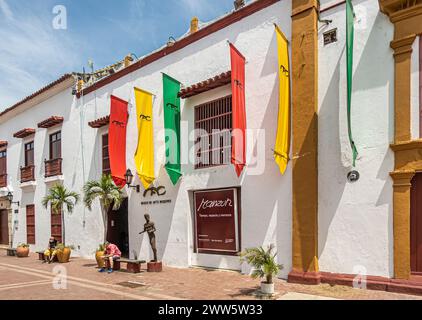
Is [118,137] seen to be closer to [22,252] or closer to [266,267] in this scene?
[22,252]

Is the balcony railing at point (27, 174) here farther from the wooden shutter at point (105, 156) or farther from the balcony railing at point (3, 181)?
the wooden shutter at point (105, 156)

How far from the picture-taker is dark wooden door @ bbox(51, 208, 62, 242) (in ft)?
58.1

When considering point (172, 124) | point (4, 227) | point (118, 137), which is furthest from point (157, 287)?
point (4, 227)

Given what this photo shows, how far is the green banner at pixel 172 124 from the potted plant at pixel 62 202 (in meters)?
5.69

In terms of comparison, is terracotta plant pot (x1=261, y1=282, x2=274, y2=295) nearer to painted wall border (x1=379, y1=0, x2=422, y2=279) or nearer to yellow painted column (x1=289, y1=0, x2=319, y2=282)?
yellow painted column (x1=289, y1=0, x2=319, y2=282)

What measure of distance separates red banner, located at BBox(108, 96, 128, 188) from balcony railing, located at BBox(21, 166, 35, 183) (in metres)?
8.08

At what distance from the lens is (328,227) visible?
28.4 feet

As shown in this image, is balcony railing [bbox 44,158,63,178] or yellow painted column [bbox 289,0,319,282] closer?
yellow painted column [bbox 289,0,319,282]

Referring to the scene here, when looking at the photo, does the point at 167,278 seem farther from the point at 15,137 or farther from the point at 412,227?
the point at 15,137

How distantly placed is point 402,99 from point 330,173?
2.17 metres

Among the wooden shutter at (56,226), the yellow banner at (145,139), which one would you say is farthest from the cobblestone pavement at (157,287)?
the wooden shutter at (56,226)

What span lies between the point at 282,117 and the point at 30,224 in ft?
53.8

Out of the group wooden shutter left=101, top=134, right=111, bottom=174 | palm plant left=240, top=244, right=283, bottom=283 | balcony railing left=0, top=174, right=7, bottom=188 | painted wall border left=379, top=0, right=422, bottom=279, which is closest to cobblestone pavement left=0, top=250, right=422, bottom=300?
palm plant left=240, top=244, right=283, bottom=283

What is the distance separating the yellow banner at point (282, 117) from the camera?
9219mm
